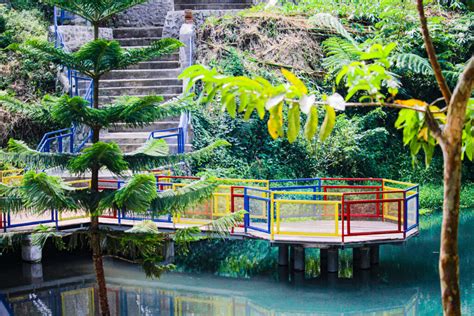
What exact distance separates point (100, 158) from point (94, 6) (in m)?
1.95

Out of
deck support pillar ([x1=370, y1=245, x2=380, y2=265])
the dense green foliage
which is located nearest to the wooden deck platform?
deck support pillar ([x1=370, y1=245, x2=380, y2=265])

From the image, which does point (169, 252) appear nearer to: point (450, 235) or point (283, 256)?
point (283, 256)

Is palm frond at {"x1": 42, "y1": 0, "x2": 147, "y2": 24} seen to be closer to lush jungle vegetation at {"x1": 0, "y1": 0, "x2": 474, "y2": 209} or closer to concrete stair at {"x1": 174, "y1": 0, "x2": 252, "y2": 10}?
lush jungle vegetation at {"x1": 0, "y1": 0, "x2": 474, "y2": 209}

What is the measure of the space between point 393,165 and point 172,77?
21.3 feet

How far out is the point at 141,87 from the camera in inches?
705

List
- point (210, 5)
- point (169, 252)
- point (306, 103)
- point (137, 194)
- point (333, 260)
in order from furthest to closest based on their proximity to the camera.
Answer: point (210, 5), point (169, 252), point (333, 260), point (137, 194), point (306, 103)

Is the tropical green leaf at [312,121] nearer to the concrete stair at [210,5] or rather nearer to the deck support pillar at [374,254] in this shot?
the deck support pillar at [374,254]

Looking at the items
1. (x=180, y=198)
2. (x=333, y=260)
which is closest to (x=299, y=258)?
(x=333, y=260)

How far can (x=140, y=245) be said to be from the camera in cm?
844

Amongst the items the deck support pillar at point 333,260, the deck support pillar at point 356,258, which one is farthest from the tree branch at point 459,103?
the deck support pillar at point 356,258

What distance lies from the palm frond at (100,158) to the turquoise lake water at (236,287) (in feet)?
10.3

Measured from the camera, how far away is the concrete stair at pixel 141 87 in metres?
16.3

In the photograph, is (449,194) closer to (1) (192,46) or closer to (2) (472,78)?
(2) (472,78)

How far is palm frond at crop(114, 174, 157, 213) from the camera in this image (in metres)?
7.77
